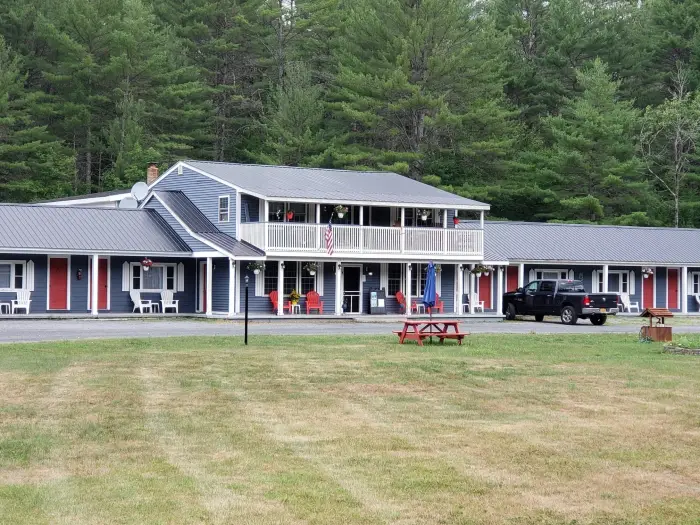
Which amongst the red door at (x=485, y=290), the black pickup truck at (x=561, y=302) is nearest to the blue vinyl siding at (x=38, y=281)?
the black pickup truck at (x=561, y=302)

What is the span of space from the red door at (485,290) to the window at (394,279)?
14.5 feet

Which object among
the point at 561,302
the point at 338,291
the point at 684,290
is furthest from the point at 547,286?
the point at 684,290

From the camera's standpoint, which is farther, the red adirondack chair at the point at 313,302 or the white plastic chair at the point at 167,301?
the red adirondack chair at the point at 313,302

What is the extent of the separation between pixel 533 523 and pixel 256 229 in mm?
34694

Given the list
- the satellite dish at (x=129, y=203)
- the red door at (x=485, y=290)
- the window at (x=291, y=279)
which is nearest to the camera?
the window at (x=291, y=279)

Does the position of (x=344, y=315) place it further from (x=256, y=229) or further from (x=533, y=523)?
(x=533, y=523)

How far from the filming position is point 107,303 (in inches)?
1730

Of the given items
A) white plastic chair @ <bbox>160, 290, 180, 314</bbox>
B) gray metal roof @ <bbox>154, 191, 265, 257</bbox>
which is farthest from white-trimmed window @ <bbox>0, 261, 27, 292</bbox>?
gray metal roof @ <bbox>154, 191, 265, 257</bbox>

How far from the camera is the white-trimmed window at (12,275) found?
4200 cm

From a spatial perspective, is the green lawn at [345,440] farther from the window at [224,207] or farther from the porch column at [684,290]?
the porch column at [684,290]

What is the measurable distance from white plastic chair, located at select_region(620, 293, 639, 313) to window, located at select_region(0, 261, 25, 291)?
85.8ft

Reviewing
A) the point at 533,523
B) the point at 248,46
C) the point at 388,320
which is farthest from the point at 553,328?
the point at 248,46

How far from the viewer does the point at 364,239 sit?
150ft

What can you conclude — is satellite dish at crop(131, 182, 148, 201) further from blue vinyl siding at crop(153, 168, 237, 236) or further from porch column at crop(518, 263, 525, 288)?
porch column at crop(518, 263, 525, 288)
